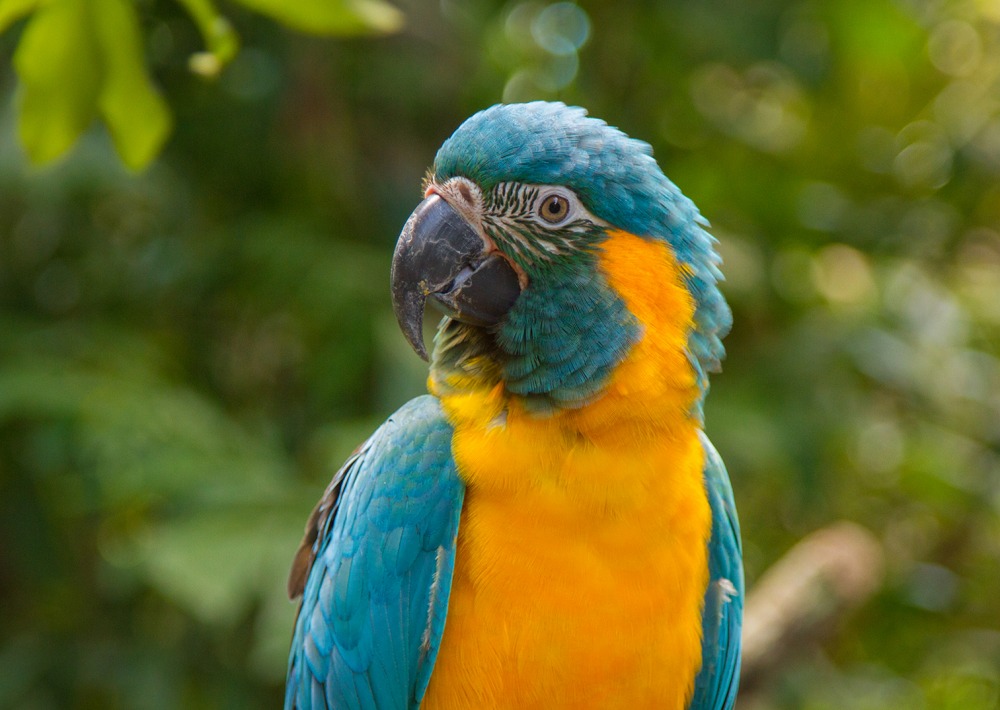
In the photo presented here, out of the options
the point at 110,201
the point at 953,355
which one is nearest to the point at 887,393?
the point at 953,355

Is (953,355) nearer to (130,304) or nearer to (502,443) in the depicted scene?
(502,443)

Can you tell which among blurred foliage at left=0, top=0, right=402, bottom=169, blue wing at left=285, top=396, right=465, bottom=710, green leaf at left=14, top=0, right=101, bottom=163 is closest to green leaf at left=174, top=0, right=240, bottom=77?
blurred foliage at left=0, top=0, right=402, bottom=169

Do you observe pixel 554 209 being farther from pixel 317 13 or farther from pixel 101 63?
pixel 101 63

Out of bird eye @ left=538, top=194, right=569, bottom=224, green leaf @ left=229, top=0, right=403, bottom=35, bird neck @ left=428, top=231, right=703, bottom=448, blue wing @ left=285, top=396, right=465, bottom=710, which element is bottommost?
blue wing @ left=285, top=396, right=465, bottom=710

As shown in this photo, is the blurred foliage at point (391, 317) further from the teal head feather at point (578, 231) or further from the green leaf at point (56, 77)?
the green leaf at point (56, 77)

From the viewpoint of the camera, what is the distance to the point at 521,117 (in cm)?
131

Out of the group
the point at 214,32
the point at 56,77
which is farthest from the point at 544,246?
the point at 56,77

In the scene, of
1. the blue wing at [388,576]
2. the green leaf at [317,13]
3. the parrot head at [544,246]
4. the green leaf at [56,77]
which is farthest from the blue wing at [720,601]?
the green leaf at [56,77]

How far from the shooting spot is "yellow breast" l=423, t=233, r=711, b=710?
1.33m

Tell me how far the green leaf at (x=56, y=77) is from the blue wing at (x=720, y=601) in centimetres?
100

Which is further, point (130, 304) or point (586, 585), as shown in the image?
point (130, 304)

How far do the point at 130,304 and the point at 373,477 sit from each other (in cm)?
189

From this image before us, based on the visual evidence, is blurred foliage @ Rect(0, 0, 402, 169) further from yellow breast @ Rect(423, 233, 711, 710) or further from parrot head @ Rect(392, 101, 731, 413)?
yellow breast @ Rect(423, 233, 711, 710)

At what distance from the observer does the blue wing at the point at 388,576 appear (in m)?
1.39
